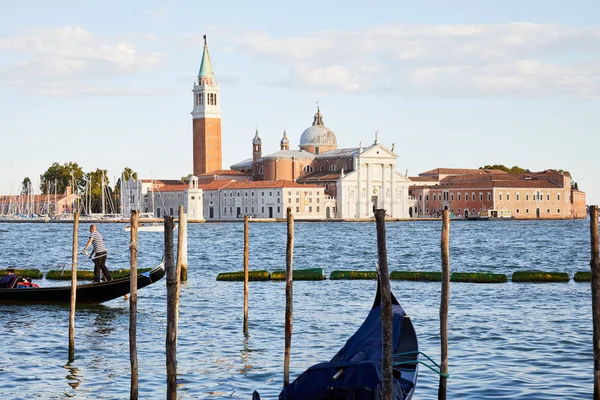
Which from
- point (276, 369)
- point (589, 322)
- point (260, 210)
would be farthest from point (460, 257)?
point (260, 210)

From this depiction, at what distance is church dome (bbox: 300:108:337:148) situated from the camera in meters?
81.1

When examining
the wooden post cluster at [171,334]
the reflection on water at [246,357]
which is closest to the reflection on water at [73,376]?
the reflection on water at [246,357]

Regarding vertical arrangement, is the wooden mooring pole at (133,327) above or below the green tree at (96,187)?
below

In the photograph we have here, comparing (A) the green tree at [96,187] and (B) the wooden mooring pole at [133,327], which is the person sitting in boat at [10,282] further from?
(A) the green tree at [96,187]

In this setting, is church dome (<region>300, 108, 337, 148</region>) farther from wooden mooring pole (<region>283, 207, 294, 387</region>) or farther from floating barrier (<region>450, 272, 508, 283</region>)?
wooden mooring pole (<region>283, 207, 294, 387</region>)

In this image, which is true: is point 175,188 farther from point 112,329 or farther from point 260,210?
point 112,329

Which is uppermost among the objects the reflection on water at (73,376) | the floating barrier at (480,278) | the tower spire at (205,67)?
the tower spire at (205,67)

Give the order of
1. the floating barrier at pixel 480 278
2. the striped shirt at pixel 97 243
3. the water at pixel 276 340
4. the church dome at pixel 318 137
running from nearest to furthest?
1. the water at pixel 276 340
2. the striped shirt at pixel 97 243
3. the floating barrier at pixel 480 278
4. the church dome at pixel 318 137

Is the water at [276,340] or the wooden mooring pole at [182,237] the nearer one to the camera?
the water at [276,340]

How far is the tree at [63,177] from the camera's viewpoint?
8062 cm

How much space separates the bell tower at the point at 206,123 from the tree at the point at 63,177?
33.6ft

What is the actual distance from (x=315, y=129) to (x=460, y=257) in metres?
55.1

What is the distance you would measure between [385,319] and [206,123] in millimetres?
72167

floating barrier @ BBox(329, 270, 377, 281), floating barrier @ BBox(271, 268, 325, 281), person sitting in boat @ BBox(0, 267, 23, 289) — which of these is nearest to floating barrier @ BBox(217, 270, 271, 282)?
floating barrier @ BBox(271, 268, 325, 281)
